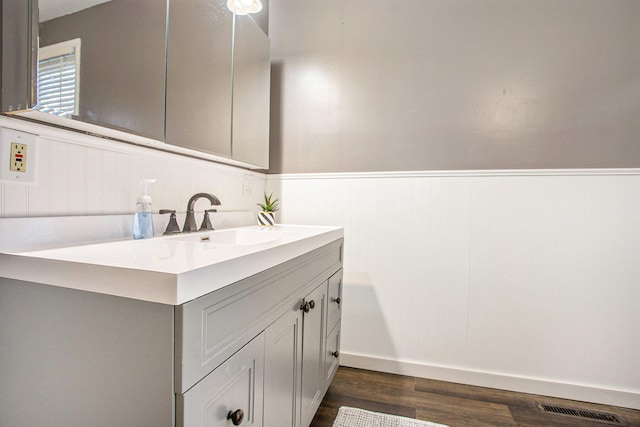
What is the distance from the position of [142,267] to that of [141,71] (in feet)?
2.63

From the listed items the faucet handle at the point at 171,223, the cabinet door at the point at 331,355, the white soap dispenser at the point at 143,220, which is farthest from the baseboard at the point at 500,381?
the white soap dispenser at the point at 143,220

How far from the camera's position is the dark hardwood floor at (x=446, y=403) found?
1477 mm

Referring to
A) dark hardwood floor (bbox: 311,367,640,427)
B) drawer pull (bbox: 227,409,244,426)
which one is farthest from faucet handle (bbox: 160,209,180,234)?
dark hardwood floor (bbox: 311,367,640,427)

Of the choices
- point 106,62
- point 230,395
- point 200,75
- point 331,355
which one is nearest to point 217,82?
point 200,75

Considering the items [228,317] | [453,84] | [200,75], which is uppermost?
[453,84]

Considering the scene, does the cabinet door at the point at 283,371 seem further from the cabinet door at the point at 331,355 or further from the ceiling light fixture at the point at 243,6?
the ceiling light fixture at the point at 243,6

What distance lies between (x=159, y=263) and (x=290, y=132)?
1.55 m

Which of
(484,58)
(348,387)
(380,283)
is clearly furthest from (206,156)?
(484,58)

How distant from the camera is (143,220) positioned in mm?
1037

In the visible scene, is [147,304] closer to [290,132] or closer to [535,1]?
[290,132]

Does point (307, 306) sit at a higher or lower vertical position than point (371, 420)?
higher

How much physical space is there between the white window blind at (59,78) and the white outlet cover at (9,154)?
0.09 meters

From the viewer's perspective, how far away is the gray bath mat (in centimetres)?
143

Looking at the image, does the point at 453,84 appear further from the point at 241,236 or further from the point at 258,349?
the point at 258,349
